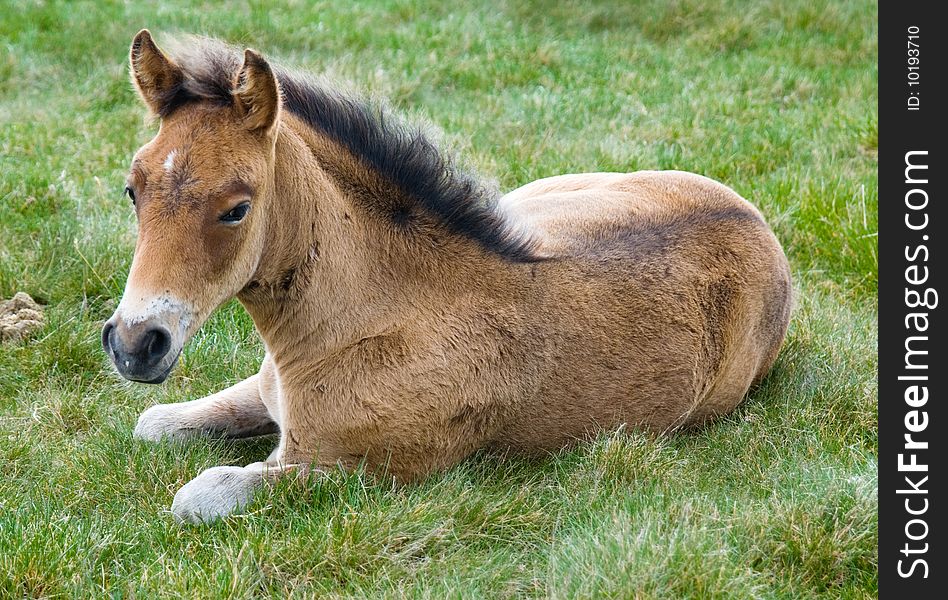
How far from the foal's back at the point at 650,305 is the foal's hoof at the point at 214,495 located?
3.54 feet

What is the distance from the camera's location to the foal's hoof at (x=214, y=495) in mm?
3756

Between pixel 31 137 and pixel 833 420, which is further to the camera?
pixel 31 137

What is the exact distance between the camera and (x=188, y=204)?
341 cm

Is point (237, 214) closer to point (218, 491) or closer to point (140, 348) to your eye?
point (140, 348)

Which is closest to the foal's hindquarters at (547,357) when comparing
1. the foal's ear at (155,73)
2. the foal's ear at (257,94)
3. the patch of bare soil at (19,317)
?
the foal's ear at (257,94)

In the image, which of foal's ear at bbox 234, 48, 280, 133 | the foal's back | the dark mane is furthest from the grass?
foal's ear at bbox 234, 48, 280, 133

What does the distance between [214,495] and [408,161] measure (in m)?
1.47

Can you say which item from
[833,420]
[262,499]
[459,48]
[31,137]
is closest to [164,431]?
[262,499]

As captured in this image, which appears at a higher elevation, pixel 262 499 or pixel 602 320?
pixel 602 320

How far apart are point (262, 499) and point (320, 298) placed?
0.77 meters

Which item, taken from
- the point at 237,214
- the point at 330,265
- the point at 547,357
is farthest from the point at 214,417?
the point at 547,357

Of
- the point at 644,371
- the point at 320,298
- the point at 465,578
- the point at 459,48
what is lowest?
the point at 465,578
